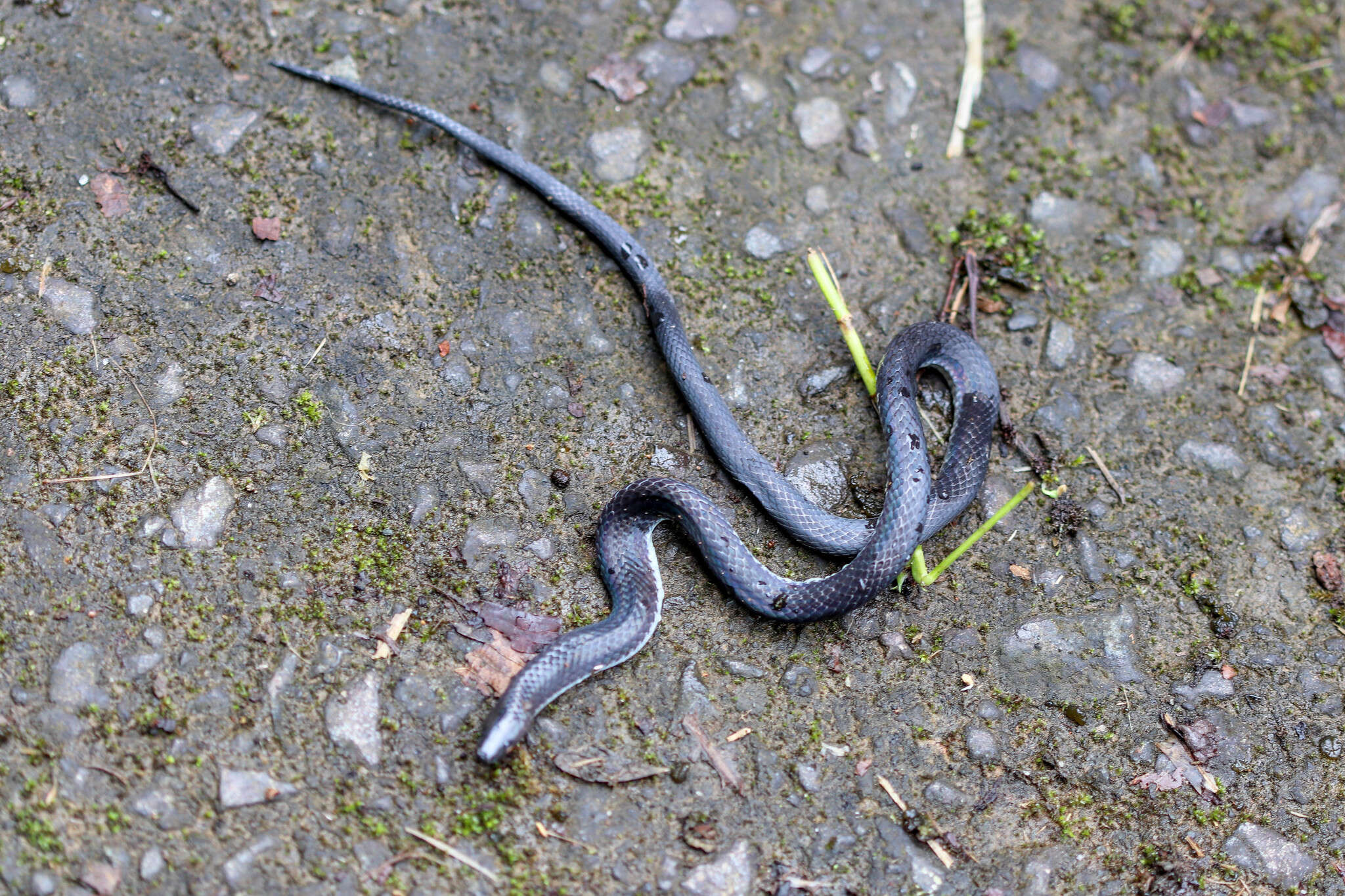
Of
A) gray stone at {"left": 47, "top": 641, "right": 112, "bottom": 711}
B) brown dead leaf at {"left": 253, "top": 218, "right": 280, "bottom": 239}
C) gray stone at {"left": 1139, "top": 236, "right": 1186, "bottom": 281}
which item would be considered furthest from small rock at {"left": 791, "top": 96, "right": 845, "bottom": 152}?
gray stone at {"left": 47, "top": 641, "right": 112, "bottom": 711}

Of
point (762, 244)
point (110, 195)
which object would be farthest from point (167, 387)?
point (762, 244)

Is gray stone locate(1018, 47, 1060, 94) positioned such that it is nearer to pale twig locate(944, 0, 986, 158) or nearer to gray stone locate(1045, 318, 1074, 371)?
pale twig locate(944, 0, 986, 158)

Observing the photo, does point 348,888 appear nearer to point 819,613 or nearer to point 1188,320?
point 819,613

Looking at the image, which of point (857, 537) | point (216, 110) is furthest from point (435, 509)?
point (216, 110)

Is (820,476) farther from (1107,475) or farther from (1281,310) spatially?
(1281,310)

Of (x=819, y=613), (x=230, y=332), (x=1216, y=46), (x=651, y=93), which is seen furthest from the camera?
(x=1216, y=46)

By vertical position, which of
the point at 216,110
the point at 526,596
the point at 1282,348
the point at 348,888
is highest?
the point at 216,110

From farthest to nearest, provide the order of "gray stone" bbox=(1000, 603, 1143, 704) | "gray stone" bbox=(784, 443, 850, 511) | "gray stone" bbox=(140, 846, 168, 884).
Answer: "gray stone" bbox=(784, 443, 850, 511) → "gray stone" bbox=(1000, 603, 1143, 704) → "gray stone" bbox=(140, 846, 168, 884)

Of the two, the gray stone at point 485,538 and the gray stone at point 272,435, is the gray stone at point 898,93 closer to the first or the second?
the gray stone at point 485,538
